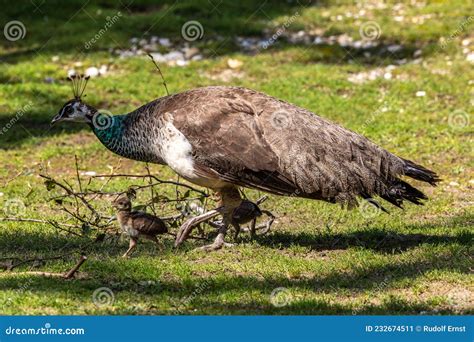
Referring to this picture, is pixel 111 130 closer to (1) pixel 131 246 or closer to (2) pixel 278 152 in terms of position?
(1) pixel 131 246

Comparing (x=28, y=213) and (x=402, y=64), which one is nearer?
(x=28, y=213)

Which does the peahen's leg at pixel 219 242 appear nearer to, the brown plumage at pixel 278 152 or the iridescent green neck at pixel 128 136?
the brown plumage at pixel 278 152

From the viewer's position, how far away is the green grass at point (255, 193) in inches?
256

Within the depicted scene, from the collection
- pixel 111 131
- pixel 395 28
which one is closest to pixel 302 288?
pixel 111 131

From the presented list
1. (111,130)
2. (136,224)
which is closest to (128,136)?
(111,130)

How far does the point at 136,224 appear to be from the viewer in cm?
749

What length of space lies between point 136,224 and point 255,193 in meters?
2.67

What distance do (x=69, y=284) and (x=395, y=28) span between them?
10334mm

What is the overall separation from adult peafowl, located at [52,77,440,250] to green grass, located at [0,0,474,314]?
56 cm

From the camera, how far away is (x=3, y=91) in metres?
13.2

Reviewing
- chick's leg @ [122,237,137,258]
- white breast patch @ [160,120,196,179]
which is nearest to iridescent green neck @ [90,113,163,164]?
white breast patch @ [160,120,196,179]

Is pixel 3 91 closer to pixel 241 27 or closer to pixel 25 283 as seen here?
pixel 241 27

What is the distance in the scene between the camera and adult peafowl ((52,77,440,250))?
7445mm

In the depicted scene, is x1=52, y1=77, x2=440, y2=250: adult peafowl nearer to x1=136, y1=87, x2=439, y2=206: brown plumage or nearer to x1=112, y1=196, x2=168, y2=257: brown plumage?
x1=136, y1=87, x2=439, y2=206: brown plumage
